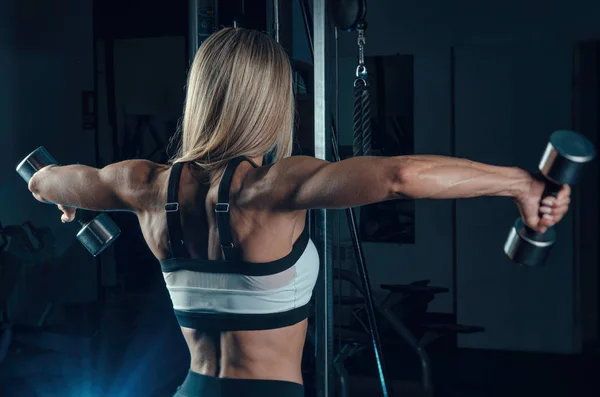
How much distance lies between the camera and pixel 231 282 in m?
1.40

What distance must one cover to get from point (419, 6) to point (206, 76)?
12.0 ft

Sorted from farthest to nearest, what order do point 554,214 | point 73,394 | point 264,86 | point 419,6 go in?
point 419,6 < point 73,394 < point 264,86 < point 554,214

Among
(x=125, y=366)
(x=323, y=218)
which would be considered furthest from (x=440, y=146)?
(x=323, y=218)

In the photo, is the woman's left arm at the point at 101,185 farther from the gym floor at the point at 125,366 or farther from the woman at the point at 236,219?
the gym floor at the point at 125,366

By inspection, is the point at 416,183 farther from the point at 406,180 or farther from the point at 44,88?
the point at 44,88

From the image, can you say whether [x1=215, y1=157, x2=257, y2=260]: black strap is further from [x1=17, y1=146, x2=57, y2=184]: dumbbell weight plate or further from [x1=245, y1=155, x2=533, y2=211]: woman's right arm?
[x1=17, y1=146, x2=57, y2=184]: dumbbell weight plate

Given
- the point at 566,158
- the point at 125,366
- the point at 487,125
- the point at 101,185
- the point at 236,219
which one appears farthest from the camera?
the point at 487,125

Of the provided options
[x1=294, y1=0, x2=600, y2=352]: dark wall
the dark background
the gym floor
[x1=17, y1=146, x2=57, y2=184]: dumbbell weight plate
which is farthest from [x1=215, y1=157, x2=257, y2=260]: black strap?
[x1=294, y1=0, x2=600, y2=352]: dark wall

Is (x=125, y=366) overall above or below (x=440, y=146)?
below

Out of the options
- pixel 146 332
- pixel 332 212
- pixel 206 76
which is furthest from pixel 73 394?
pixel 206 76

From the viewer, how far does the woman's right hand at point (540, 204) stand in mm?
1188

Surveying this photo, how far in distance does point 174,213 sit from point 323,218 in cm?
53

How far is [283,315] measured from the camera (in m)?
1.43

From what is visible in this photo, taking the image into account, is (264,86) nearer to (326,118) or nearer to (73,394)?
(326,118)
